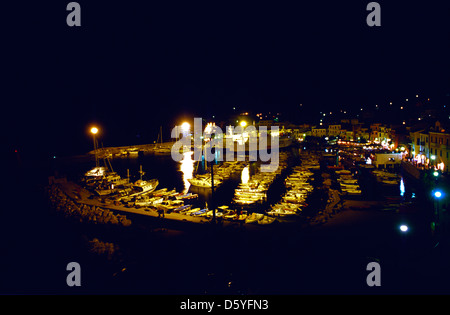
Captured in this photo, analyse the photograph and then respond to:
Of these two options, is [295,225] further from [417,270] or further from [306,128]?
[306,128]

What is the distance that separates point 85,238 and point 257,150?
26260 millimetres

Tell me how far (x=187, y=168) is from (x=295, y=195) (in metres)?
12.4

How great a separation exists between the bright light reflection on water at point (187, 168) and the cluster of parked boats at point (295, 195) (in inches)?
241

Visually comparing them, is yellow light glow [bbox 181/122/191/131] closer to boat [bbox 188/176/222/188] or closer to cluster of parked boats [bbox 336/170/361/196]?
boat [bbox 188/176/222/188]

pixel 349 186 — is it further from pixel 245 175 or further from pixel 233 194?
pixel 245 175

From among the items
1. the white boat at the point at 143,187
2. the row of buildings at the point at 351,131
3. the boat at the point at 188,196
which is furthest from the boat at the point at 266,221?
the row of buildings at the point at 351,131

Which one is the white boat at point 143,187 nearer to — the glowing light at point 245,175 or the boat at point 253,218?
the glowing light at point 245,175

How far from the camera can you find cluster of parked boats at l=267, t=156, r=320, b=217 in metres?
11.5

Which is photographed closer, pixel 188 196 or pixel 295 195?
pixel 295 195

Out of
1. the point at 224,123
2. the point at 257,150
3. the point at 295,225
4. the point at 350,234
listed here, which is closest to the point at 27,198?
the point at 295,225

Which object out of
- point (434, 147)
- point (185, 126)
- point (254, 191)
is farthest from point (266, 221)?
point (185, 126)

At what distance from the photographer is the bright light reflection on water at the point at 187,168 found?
18.6 metres

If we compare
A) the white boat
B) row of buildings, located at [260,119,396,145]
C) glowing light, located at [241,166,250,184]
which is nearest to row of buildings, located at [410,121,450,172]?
row of buildings, located at [260,119,396,145]

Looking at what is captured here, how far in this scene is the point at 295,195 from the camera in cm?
1403
